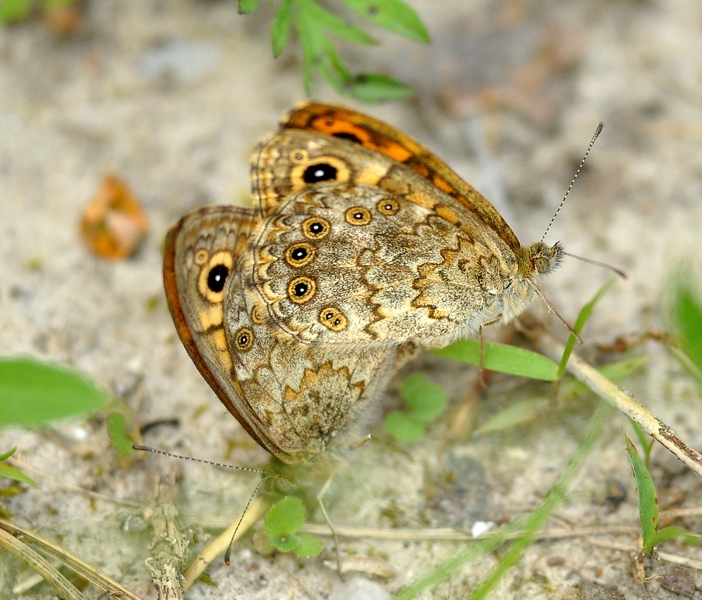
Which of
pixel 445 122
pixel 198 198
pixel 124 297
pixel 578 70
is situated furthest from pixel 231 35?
pixel 578 70

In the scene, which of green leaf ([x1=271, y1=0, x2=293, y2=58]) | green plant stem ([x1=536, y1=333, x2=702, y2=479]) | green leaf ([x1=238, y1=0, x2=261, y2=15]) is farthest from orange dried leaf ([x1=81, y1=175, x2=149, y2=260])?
green plant stem ([x1=536, y1=333, x2=702, y2=479])

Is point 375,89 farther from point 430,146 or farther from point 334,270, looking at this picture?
point 334,270

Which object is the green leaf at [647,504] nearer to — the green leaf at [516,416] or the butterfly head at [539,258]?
the green leaf at [516,416]

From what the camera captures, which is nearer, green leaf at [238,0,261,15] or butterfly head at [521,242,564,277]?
green leaf at [238,0,261,15]

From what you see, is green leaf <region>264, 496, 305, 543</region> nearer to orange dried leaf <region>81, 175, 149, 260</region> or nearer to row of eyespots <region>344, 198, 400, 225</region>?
row of eyespots <region>344, 198, 400, 225</region>

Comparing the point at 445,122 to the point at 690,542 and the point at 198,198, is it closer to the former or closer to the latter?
the point at 198,198
